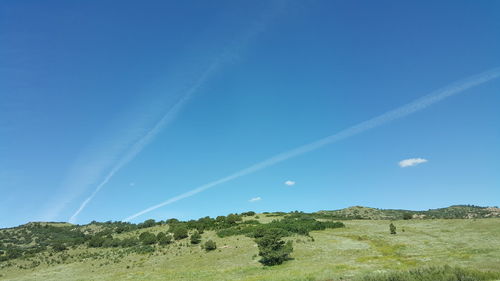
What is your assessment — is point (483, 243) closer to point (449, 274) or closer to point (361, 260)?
point (361, 260)

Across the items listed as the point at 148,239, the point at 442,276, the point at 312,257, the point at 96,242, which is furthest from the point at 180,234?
the point at 442,276

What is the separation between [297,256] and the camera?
4944 cm

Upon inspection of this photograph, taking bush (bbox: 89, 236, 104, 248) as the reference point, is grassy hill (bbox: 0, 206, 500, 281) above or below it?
below

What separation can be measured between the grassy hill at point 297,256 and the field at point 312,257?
97mm

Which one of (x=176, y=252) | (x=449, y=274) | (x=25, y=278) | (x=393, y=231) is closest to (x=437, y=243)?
(x=393, y=231)

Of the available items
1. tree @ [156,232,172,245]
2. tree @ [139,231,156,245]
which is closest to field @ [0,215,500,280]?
tree @ [156,232,172,245]

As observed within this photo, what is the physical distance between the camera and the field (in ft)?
125

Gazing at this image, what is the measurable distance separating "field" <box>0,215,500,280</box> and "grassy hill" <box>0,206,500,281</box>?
10cm

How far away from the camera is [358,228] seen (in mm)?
71375

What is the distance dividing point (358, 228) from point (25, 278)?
196 ft

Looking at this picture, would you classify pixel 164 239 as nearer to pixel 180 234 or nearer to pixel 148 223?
pixel 180 234

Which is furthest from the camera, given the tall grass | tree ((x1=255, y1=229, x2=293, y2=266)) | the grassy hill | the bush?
the bush

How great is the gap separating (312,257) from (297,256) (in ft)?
7.78

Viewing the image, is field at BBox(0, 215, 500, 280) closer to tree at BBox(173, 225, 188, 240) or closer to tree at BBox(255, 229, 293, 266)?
tree at BBox(255, 229, 293, 266)
